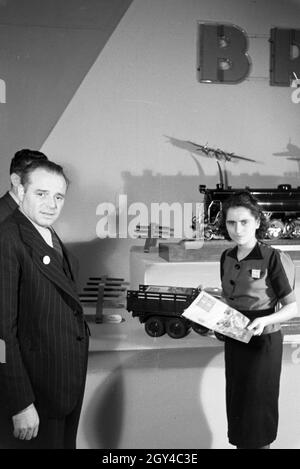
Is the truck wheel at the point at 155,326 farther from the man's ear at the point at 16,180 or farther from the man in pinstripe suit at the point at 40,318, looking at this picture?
the man's ear at the point at 16,180

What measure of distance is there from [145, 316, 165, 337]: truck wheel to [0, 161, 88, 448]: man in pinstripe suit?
1114 mm

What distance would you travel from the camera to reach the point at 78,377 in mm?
1922

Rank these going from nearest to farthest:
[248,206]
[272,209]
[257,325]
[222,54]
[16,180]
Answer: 1. [16,180]
2. [257,325]
3. [248,206]
4. [272,209]
5. [222,54]

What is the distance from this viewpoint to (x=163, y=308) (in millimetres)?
2941

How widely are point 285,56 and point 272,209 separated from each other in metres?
1.09

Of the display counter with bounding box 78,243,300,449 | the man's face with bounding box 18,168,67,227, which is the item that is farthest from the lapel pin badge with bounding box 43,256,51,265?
the display counter with bounding box 78,243,300,449

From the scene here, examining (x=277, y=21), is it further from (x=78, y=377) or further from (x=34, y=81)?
(x=78, y=377)

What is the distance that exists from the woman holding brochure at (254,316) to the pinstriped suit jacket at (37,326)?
A: 71 cm

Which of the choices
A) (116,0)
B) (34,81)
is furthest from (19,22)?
(116,0)

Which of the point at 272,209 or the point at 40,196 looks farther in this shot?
the point at 272,209

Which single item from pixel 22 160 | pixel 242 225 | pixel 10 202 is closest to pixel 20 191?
pixel 10 202

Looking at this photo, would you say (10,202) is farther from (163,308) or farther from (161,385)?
(161,385)

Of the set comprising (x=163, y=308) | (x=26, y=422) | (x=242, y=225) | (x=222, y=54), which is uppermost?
(x=222, y=54)

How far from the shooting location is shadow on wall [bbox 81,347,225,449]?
2.65m
